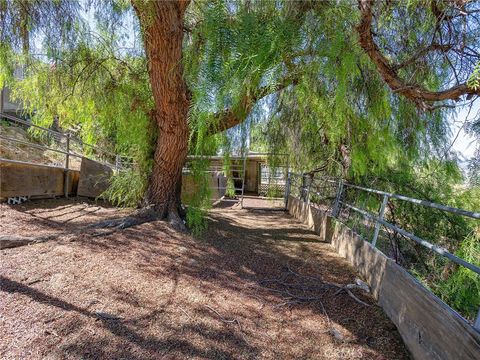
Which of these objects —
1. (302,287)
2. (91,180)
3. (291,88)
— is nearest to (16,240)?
(302,287)

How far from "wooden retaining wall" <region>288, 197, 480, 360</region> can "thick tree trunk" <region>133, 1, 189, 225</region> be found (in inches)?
96.6

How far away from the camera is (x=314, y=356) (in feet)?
6.31

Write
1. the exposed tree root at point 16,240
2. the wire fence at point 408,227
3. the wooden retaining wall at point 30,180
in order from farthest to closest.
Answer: the wooden retaining wall at point 30,180
the wire fence at point 408,227
the exposed tree root at point 16,240

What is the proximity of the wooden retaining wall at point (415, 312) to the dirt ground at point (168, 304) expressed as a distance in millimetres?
132

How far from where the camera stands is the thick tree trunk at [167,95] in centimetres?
304

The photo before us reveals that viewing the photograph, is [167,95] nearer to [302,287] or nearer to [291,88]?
[291,88]

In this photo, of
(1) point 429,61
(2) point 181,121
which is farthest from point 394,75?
(2) point 181,121

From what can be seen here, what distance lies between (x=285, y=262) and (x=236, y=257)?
0.61m

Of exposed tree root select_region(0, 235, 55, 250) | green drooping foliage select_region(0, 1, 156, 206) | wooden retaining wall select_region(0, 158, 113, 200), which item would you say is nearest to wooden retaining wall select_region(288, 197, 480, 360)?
exposed tree root select_region(0, 235, 55, 250)

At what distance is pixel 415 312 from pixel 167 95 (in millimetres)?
3337

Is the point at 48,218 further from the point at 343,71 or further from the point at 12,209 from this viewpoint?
the point at 343,71

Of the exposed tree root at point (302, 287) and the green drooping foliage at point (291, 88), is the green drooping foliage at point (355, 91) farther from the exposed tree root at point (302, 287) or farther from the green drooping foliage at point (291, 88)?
the exposed tree root at point (302, 287)

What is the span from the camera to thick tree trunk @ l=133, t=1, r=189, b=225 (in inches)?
119

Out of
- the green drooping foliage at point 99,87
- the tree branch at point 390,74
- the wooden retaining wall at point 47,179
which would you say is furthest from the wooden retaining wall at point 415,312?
the wooden retaining wall at point 47,179
